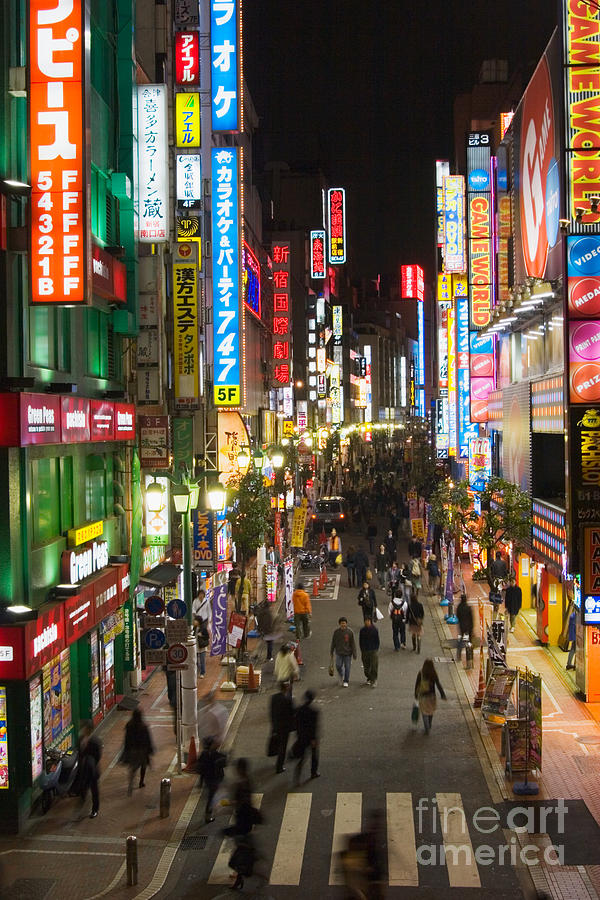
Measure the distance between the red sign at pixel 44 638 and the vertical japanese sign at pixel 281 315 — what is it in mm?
45234

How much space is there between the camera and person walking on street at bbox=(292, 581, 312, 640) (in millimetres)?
25531

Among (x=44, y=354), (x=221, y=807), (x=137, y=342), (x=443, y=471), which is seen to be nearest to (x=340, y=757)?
(x=221, y=807)

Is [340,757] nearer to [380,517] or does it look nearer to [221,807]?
[221,807]

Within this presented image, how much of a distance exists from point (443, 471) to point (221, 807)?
183 feet

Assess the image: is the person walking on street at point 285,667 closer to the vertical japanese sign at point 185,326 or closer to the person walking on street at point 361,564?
the vertical japanese sign at point 185,326

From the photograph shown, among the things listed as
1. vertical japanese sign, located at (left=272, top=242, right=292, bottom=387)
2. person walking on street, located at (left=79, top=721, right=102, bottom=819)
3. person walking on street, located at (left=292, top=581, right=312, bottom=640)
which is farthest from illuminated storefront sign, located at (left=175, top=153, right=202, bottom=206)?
vertical japanese sign, located at (left=272, top=242, right=292, bottom=387)

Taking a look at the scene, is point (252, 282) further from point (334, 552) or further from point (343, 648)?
point (343, 648)

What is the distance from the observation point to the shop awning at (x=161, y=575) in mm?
21836

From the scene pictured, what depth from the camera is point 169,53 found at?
97.6 feet

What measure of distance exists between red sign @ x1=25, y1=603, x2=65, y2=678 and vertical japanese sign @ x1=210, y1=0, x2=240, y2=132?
888 inches

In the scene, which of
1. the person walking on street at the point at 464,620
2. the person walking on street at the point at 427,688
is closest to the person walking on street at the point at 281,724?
the person walking on street at the point at 427,688

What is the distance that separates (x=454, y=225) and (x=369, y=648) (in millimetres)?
34743

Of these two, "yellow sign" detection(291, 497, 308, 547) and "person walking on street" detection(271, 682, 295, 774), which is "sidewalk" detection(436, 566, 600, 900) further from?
"yellow sign" detection(291, 497, 308, 547)

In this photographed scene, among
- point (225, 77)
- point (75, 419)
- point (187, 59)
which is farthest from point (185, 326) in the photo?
point (225, 77)
